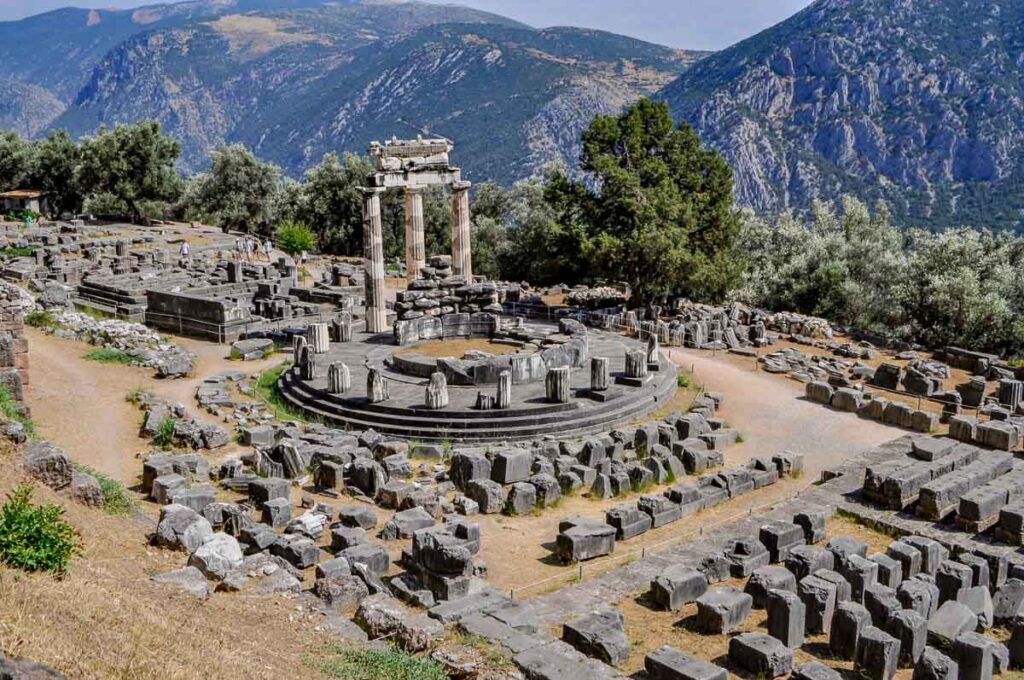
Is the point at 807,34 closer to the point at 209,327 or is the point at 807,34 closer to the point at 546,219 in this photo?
the point at 546,219

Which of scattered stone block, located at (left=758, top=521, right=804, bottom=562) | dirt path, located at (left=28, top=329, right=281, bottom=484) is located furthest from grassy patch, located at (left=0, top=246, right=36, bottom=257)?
scattered stone block, located at (left=758, top=521, right=804, bottom=562)

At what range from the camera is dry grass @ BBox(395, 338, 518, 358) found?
29.8m

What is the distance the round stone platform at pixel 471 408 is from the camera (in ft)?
76.0

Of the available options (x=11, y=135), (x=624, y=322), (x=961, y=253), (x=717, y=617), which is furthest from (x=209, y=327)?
(x=11, y=135)

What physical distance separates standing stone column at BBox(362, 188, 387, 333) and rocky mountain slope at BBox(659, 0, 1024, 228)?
64.2 m

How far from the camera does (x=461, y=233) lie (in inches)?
1558

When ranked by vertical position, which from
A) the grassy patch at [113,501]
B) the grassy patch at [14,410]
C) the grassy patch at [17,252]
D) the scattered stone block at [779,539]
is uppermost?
the grassy patch at [17,252]

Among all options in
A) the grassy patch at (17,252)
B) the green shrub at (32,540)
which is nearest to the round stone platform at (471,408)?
the green shrub at (32,540)

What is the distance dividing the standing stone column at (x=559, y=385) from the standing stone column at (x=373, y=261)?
1140 cm

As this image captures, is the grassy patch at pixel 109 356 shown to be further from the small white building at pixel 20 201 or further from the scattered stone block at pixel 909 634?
the small white building at pixel 20 201

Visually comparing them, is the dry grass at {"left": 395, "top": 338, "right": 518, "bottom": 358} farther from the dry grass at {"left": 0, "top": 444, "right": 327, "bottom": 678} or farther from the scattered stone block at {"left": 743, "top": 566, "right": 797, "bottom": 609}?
the dry grass at {"left": 0, "top": 444, "right": 327, "bottom": 678}

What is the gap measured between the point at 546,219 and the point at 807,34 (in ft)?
225

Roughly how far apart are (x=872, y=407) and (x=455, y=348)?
13.2 meters

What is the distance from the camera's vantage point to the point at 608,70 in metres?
159
